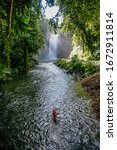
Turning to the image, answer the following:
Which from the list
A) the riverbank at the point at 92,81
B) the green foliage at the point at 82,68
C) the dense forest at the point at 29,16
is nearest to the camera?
the dense forest at the point at 29,16

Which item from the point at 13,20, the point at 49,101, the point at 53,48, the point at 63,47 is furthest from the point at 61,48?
the point at 13,20

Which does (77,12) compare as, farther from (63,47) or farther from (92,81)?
(63,47)

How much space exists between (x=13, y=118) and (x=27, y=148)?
413cm

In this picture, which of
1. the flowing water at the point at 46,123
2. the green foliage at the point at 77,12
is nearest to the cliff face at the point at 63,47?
the flowing water at the point at 46,123

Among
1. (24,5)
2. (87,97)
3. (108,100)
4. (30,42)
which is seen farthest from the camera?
(30,42)

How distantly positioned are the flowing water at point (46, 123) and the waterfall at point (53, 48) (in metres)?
58.0

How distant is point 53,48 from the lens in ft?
265

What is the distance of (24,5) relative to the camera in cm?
927

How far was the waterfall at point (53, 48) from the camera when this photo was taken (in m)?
78.8

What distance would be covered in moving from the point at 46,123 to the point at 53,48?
2694 inches

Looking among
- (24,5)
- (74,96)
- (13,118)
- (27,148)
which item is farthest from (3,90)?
(24,5)

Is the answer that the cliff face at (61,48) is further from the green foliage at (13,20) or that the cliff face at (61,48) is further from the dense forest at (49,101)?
the green foliage at (13,20)

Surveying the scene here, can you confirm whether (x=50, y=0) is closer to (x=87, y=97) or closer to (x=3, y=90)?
(x=87, y=97)

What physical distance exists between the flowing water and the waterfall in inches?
2285
